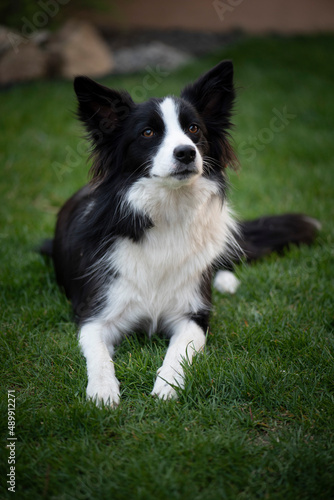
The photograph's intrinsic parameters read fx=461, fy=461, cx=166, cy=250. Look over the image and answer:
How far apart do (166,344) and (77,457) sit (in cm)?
104

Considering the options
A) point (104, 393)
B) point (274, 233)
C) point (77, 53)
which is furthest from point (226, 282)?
point (77, 53)

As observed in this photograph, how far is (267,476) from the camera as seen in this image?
6.59 feet

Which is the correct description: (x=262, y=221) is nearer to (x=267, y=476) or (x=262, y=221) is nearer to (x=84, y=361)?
(x=84, y=361)

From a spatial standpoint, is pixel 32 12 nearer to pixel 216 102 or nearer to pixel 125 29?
pixel 125 29

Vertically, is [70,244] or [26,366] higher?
[70,244]

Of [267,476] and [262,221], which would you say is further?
[262,221]

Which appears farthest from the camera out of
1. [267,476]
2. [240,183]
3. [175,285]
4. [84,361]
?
[240,183]

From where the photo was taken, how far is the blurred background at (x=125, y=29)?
9.38m

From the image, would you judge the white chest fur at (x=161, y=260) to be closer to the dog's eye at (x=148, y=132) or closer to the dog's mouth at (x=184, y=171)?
the dog's mouth at (x=184, y=171)

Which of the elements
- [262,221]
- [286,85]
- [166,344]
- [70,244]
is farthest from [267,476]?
[286,85]

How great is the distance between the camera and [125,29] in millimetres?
13180

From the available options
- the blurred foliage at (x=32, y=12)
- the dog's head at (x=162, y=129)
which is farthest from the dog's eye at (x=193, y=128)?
the blurred foliage at (x=32, y=12)

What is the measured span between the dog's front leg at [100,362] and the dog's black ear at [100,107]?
4.05 ft

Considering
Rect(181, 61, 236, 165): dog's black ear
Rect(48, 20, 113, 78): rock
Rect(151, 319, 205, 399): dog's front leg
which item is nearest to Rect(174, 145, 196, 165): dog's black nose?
Rect(181, 61, 236, 165): dog's black ear
